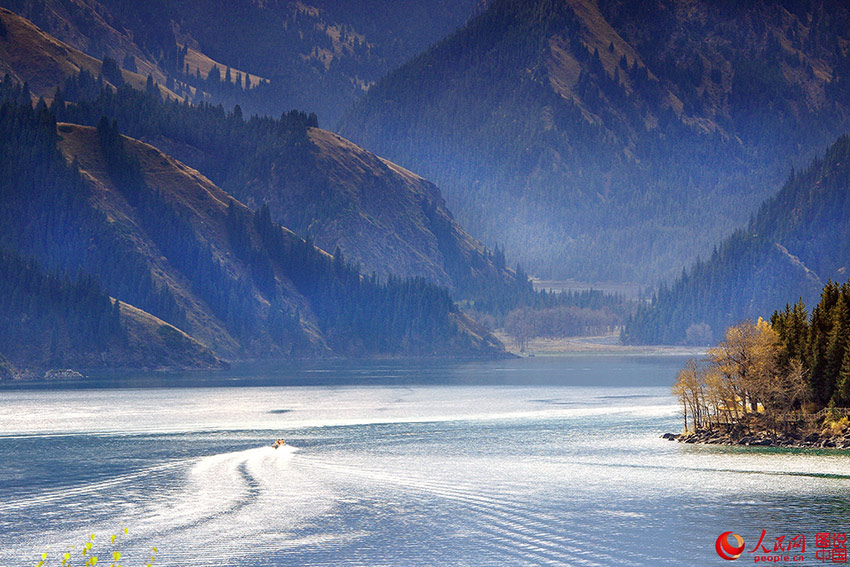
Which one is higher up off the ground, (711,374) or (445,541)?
(711,374)

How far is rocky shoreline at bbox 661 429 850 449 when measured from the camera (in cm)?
12538

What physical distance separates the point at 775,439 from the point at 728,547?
5380 cm

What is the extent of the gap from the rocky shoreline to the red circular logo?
158ft

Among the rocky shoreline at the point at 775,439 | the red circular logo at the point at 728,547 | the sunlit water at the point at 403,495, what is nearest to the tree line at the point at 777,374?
the rocky shoreline at the point at 775,439

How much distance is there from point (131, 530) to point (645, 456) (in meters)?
64.9

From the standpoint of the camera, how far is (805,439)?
127m

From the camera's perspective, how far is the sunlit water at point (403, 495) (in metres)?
79.2

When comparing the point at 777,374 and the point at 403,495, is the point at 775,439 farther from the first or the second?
the point at 403,495

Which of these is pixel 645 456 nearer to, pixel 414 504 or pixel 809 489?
pixel 809 489

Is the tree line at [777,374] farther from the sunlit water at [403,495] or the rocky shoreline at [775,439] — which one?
the sunlit water at [403,495]

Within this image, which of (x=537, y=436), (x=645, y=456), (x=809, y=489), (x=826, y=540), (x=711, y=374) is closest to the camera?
(x=826, y=540)

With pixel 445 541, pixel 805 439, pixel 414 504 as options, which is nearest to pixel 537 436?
pixel 805 439

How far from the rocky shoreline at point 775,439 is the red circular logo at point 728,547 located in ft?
158

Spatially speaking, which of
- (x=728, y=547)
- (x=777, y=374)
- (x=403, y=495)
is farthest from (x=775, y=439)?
(x=728, y=547)
